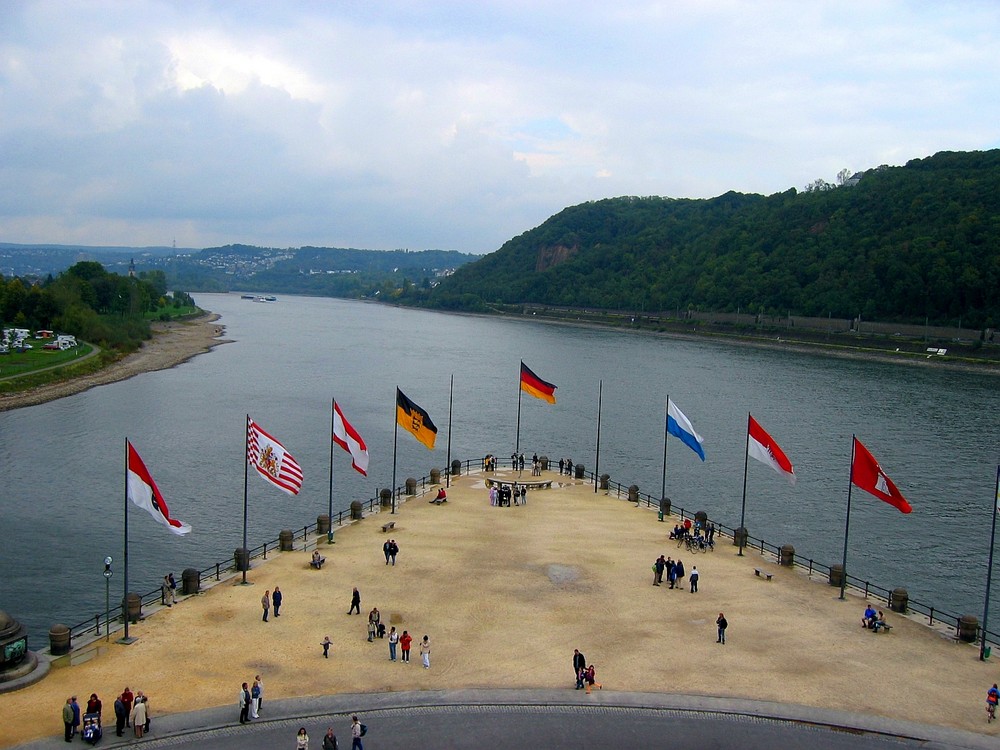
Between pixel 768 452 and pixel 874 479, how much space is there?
4.59m

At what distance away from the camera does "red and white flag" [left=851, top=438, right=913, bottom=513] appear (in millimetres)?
27094

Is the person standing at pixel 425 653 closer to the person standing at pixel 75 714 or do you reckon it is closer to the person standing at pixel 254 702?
the person standing at pixel 254 702

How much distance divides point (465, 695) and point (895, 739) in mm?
9929

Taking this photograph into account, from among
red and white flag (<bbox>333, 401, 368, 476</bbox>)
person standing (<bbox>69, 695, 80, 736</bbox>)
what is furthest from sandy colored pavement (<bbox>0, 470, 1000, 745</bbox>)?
red and white flag (<bbox>333, 401, 368, 476</bbox>)

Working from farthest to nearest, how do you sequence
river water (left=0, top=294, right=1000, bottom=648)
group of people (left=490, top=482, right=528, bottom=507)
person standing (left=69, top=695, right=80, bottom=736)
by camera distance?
group of people (left=490, top=482, right=528, bottom=507), river water (left=0, top=294, right=1000, bottom=648), person standing (left=69, top=695, right=80, bottom=736)

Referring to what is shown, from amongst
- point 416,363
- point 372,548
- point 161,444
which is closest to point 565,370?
point 416,363

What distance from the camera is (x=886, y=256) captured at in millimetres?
152500

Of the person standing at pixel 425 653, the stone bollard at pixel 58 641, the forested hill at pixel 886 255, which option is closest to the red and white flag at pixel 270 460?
the person standing at pixel 425 653

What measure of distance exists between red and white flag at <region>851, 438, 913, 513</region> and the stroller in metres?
22.1

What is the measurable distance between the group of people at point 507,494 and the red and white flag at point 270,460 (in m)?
13.5

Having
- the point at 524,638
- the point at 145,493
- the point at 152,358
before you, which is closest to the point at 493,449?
the point at 524,638

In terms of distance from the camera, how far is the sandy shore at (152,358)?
258 feet

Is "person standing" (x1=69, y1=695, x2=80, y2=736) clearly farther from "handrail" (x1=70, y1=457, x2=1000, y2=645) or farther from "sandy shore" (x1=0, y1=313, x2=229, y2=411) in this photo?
"sandy shore" (x1=0, y1=313, x2=229, y2=411)

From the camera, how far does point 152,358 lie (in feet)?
381
